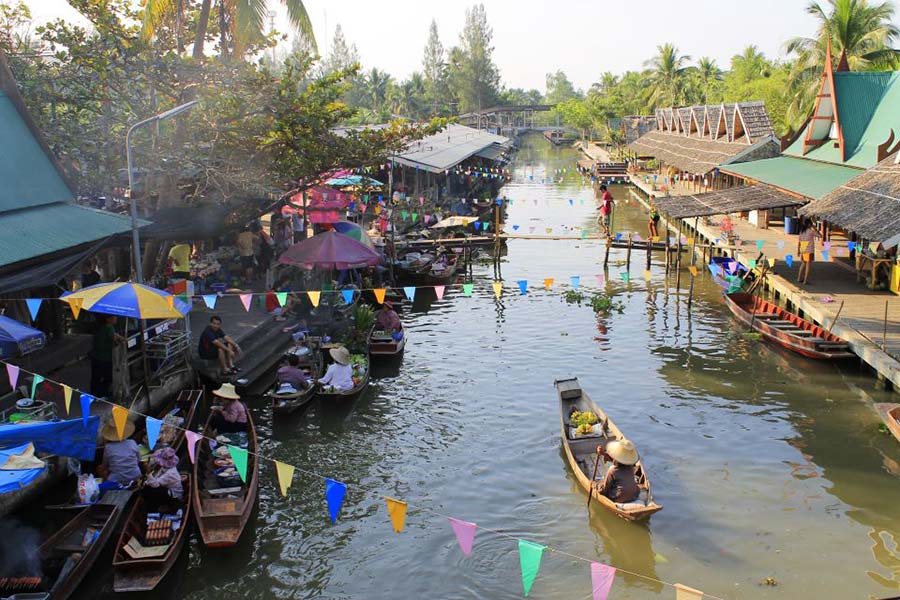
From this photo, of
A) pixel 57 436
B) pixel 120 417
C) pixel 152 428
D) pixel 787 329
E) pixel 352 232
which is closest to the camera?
pixel 57 436

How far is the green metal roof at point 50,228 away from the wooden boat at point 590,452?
10.4 metres

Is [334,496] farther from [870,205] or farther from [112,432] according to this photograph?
[870,205]

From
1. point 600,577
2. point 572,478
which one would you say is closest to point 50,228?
point 572,478

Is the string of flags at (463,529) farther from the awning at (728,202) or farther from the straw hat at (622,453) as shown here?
the awning at (728,202)

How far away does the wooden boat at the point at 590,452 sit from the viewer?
12008 mm

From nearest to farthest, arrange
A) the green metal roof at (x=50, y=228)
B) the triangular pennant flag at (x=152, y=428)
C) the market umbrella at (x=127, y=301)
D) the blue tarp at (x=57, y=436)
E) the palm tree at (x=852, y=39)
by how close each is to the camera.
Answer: the blue tarp at (x=57, y=436) → the triangular pennant flag at (x=152, y=428) → the market umbrella at (x=127, y=301) → the green metal roof at (x=50, y=228) → the palm tree at (x=852, y=39)

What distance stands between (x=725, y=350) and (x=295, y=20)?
653 inches

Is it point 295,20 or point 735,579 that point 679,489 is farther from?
point 295,20

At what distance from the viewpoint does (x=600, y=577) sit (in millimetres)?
8461

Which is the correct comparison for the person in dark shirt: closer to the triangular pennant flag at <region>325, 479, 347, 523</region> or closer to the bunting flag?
the bunting flag

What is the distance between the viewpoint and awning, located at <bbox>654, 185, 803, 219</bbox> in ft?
85.0

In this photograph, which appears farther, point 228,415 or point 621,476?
point 228,415

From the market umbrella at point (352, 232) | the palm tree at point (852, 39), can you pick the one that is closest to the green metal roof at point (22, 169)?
the market umbrella at point (352, 232)

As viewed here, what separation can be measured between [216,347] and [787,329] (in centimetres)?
1477
